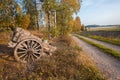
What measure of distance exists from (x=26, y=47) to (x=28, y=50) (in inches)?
8.9

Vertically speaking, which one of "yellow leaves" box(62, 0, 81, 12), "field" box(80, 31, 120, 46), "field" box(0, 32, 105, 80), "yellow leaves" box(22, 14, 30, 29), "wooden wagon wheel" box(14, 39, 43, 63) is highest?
"yellow leaves" box(62, 0, 81, 12)

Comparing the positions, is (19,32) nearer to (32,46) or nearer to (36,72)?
Result: (32,46)

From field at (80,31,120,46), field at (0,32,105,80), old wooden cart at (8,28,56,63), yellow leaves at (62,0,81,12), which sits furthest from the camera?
field at (80,31,120,46)

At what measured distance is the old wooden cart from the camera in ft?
32.0

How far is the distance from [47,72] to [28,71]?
0.93 m

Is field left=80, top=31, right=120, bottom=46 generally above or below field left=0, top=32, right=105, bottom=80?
below

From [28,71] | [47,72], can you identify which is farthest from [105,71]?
[28,71]

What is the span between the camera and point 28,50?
10.0m

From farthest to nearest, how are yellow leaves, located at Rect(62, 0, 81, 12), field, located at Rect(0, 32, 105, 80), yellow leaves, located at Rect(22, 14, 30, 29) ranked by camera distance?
yellow leaves, located at Rect(22, 14, 30, 29) → yellow leaves, located at Rect(62, 0, 81, 12) → field, located at Rect(0, 32, 105, 80)

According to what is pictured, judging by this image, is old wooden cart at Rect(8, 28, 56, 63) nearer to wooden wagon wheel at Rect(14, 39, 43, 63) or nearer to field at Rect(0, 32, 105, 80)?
wooden wagon wheel at Rect(14, 39, 43, 63)

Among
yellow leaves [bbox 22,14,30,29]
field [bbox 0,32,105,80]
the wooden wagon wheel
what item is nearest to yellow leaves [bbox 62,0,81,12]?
yellow leaves [bbox 22,14,30,29]

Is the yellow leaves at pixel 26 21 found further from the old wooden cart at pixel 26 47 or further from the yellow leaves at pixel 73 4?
the old wooden cart at pixel 26 47

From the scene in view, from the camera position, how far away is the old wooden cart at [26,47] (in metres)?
9.75

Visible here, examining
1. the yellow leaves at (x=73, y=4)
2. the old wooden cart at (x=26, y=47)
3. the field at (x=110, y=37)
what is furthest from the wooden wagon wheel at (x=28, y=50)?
the yellow leaves at (x=73, y=4)
